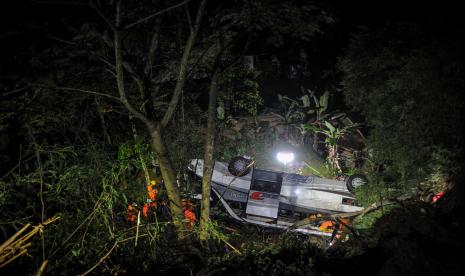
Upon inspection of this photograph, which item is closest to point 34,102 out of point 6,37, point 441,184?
point 6,37

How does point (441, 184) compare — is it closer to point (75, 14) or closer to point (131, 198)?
point (131, 198)

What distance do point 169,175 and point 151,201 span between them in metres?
0.75

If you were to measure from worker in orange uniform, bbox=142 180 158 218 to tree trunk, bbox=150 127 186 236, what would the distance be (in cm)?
31

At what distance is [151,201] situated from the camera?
606 centimetres

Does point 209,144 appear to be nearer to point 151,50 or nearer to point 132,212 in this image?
point 132,212

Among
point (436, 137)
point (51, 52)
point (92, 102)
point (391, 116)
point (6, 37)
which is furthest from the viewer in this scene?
point (391, 116)

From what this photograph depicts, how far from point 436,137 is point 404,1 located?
24.1ft

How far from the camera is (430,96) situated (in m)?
7.39

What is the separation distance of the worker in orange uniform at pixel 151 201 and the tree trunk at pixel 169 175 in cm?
31

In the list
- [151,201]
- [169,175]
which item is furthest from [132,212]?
[169,175]

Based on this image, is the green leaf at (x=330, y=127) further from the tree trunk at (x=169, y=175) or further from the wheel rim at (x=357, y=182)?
the tree trunk at (x=169, y=175)

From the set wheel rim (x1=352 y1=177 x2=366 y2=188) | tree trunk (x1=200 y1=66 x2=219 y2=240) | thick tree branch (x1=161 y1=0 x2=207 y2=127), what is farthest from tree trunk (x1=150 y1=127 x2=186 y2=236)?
wheel rim (x1=352 y1=177 x2=366 y2=188)

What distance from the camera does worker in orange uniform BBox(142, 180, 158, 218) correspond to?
5.76 metres

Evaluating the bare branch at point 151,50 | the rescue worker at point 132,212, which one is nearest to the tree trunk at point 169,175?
the rescue worker at point 132,212
